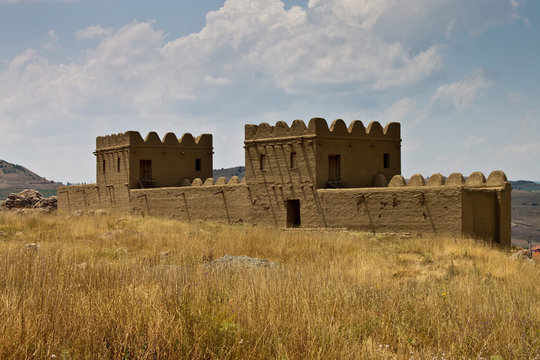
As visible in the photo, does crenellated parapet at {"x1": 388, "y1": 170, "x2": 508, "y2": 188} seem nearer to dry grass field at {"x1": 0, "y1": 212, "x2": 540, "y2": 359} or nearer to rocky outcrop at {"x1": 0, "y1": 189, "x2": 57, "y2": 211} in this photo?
dry grass field at {"x1": 0, "y1": 212, "x2": 540, "y2": 359}

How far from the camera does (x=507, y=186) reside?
696 inches

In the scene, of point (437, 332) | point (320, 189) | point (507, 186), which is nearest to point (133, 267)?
point (437, 332)

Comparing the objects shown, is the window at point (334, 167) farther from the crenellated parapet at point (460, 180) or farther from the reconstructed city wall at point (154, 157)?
the reconstructed city wall at point (154, 157)

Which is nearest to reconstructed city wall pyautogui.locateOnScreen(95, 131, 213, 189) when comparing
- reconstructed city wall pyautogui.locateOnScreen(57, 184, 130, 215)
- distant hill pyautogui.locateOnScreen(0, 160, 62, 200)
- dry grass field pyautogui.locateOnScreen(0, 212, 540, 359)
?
reconstructed city wall pyautogui.locateOnScreen(57, 184, 130, 215)

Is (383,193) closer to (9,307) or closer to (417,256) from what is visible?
(417,256)

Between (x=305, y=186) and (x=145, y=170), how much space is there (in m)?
10.8

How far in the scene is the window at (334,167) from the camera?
20516 mm

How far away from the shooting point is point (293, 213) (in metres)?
20.8

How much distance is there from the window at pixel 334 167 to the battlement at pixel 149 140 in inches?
389

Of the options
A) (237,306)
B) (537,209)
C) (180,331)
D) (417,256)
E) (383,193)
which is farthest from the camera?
(537,209)

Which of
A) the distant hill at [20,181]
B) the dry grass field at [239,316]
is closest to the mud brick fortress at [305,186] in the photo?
the dry grass field at [239,316]

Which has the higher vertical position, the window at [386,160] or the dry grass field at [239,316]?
the window at [386,160]

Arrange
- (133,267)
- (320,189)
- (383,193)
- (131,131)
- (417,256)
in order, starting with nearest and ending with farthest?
(133,267), (417,256), (383,193), (320,189), (131,131)

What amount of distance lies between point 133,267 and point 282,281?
2107 millimetres
